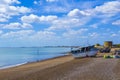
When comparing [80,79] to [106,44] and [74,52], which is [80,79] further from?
[106,44]

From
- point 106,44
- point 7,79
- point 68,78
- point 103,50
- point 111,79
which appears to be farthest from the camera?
point 106,44

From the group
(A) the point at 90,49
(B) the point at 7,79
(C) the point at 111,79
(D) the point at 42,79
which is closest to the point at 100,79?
(C) the point at 111,79

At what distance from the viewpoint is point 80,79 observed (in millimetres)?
19641

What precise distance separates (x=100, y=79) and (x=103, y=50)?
5088 cm

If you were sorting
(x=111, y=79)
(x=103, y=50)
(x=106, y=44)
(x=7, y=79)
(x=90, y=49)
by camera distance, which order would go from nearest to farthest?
1. (x=111, y=79)
2. (x=7, y=79)
3. (x=90, y=49)
4. (x=103, y=50)
5. (x=106, y=44)

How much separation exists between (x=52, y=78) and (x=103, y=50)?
50.3 m

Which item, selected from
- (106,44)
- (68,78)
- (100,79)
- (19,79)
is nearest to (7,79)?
(19,79)

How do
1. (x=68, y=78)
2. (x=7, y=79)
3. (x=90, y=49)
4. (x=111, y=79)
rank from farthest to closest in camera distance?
(x=90, y=49) < (x=7, y=79) < (x=68, y=78) < (x=111, y=79)

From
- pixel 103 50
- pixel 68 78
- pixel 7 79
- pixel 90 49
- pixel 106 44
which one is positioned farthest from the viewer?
pixel 106 44

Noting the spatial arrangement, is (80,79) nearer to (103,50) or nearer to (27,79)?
(27,79)

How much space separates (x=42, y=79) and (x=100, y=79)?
4.29 m

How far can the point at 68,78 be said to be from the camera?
66.4ft

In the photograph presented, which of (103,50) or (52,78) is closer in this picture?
(52,78)

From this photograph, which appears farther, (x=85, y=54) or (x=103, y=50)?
(x=103, y=50)
